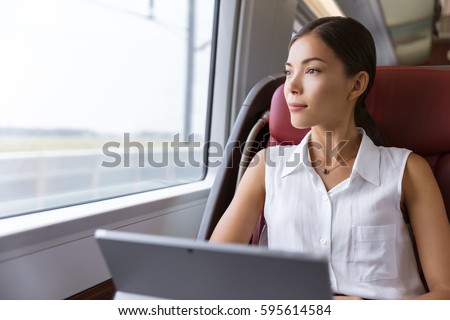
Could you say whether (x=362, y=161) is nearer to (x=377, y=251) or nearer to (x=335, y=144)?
(x=335, y=144)

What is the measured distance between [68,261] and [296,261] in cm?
89

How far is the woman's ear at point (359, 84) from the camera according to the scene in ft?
3.25

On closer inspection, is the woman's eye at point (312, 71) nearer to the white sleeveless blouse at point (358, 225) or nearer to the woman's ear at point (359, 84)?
the woman's ear at point (359, 84)

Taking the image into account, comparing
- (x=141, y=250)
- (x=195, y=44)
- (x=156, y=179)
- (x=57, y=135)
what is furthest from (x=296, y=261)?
(x=195, y=44)

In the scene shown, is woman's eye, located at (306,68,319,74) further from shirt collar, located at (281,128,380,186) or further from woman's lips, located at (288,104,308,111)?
shirt collar, located at (281,128,380,186)

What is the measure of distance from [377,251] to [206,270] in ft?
1.77

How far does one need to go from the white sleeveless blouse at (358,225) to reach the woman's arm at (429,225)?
27mm

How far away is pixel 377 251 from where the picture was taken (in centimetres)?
91

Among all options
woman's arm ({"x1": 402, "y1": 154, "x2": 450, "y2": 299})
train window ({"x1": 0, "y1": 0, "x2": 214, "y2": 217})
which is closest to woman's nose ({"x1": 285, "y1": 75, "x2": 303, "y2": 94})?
woman's arm ({"x1": 402, "y1": 154, "x2": 450, "y2": 299})

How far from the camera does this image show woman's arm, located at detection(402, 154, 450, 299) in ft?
2.78

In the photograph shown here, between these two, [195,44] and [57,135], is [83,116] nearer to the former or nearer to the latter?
[57,135]

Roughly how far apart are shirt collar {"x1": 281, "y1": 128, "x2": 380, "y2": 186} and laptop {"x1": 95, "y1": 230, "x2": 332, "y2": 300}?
51 centimetres

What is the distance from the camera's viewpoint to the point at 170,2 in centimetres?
176

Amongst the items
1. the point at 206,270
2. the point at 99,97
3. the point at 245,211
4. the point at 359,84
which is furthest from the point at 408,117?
the point at 99,97
